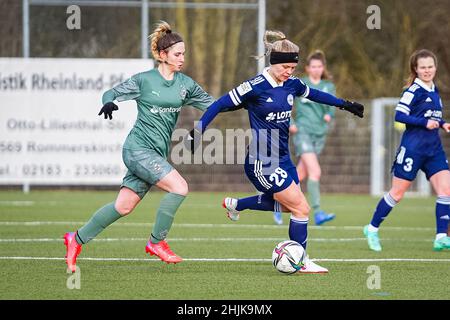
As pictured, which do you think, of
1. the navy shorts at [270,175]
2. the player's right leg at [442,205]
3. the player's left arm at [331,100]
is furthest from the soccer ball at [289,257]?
the player's right leg at [442,205]

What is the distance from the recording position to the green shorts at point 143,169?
25.7 ft

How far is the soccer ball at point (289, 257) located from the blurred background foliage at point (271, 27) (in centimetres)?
1028

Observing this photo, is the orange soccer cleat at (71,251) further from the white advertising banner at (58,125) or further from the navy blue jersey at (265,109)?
the white advertising banner at (58,125)

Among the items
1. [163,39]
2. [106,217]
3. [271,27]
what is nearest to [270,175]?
[106,217]

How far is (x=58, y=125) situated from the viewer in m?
16.9

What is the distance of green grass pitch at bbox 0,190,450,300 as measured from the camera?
6840 mm

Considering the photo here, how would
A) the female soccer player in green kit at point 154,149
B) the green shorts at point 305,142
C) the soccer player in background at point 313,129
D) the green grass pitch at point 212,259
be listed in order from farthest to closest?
the green shorts at point 305,142 → the soccer player in background at point 313,129 → the female soccer player in green kit at point 154,149 → the green grass pitch at point 212,259

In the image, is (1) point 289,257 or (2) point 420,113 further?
(2) point 420,113

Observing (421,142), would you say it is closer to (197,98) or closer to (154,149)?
(197,98)

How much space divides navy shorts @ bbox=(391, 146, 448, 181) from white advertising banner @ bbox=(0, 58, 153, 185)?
805cm

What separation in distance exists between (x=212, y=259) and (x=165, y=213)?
1006 millimetres

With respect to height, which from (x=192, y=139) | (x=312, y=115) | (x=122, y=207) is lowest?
(x=122, y=207)
